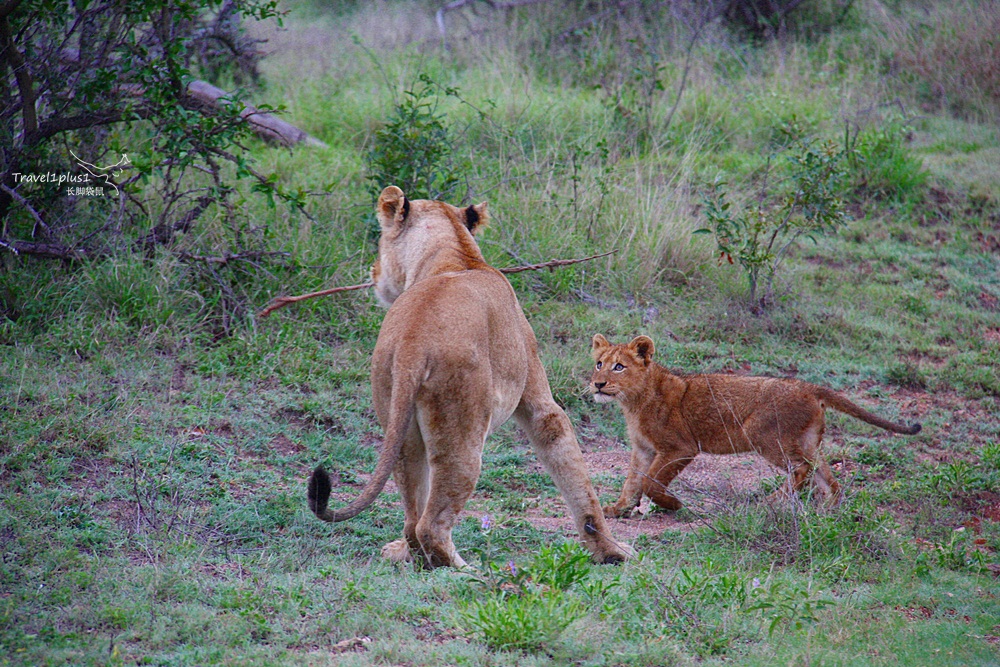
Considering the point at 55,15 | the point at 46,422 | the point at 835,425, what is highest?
the point at 55,15

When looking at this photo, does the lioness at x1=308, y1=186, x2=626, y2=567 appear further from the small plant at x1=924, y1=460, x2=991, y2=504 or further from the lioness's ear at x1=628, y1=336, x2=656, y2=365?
the small plant at x1=924, y1=460, x2=991, y2=504

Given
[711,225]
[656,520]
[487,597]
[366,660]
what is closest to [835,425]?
[656,520]

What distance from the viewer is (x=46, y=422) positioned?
5.17 m

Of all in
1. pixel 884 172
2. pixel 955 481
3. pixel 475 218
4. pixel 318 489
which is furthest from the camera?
pixel 884 172

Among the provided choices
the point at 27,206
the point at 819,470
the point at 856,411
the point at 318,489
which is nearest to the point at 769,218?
the point at 856,411

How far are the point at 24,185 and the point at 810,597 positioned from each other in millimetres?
5687

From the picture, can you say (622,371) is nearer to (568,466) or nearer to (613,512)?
(613,512)

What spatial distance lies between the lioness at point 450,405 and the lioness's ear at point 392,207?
0.38 m

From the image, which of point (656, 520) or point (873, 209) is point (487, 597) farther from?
point (873, 209)

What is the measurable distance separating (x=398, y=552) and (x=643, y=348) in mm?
2038

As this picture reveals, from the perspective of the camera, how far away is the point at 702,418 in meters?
5.42

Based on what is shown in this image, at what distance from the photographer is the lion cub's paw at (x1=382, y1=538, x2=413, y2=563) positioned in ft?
13.6

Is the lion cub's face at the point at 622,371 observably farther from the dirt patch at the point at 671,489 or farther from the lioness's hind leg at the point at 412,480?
the lioness's hind leg at the point at 412,480

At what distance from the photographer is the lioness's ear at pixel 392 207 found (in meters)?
4.83
